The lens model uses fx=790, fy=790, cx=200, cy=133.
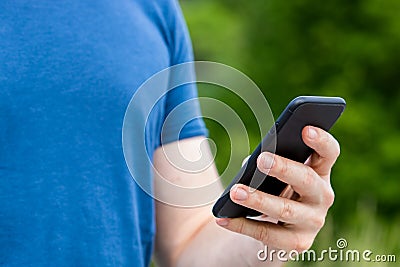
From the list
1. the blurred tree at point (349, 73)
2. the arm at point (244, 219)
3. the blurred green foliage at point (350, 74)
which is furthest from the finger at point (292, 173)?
the blurred tree at point (349, 73)

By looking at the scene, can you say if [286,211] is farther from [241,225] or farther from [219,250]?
[219,250]

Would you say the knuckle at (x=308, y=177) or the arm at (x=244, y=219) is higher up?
the knuckle at (x=308, y=177)

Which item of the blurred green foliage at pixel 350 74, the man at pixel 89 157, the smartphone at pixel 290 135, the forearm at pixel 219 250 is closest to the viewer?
the smartphone at pixel 290 135

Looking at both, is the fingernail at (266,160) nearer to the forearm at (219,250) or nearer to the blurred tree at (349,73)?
the forearm at (219,250)

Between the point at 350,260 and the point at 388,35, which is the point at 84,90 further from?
the point at 388,35

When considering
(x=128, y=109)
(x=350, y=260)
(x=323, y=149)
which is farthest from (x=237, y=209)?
(x=350, y=260)

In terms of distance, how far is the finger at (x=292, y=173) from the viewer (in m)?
1.25

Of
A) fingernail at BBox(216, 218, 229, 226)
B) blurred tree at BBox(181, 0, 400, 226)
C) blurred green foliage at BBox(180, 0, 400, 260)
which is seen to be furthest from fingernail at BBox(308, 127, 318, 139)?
blurred tree at BBox(181, 0, 400, 226)

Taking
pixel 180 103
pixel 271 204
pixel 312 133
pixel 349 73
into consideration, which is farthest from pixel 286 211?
pixel 349 73

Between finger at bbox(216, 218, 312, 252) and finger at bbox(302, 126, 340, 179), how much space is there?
14 cm

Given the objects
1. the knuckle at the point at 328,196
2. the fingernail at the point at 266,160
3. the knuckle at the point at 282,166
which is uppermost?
the fingernail at the point at 266,160

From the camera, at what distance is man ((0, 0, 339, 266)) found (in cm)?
134

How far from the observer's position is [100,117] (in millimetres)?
1435

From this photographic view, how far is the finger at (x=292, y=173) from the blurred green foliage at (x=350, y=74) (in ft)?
13.4
